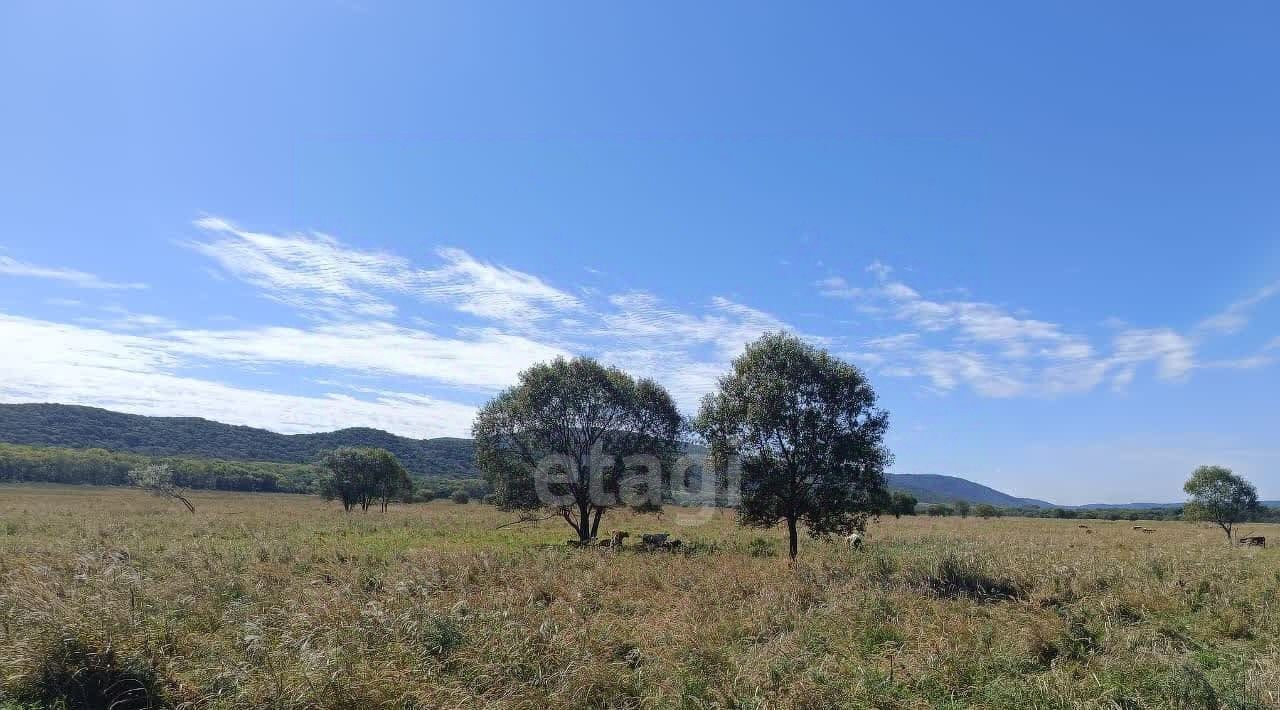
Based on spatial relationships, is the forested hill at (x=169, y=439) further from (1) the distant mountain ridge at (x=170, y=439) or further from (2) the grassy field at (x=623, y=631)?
(2) the grassy field at (x=623, y=631)

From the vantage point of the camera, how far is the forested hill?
156m

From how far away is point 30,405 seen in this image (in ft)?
568

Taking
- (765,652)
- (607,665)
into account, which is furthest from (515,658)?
(765,652)

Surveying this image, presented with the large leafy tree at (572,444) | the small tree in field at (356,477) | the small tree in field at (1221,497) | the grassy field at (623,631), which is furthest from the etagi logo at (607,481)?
the small tree in field at (1221,497)

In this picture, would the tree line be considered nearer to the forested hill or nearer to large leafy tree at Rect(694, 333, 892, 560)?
the forested hill

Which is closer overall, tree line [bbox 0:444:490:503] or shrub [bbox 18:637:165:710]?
shrub [bbox 18:637:165:710]

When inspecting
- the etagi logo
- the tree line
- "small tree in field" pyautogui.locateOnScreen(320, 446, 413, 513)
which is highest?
the etagi logo

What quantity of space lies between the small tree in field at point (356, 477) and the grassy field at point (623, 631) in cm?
4442

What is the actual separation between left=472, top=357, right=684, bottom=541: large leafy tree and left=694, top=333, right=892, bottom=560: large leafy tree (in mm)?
8529

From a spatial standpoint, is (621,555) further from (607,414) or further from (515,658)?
(515,658)

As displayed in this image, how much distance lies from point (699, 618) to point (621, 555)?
10463mm

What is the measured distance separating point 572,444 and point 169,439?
195753mm

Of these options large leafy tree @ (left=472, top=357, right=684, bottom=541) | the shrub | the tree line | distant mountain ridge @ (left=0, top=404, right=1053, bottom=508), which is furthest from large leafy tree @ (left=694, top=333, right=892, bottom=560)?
distant mountain ridge @ (left=0, top=404, right=1053, bottom=508)

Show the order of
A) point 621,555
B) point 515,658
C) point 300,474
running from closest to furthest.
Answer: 1. point 515,658
2. point 621,555
3. point 300,474
